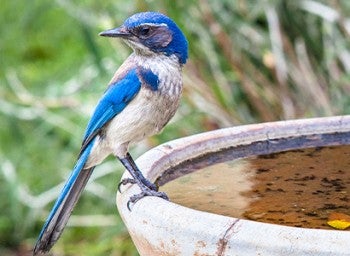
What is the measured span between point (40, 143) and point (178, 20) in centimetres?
186

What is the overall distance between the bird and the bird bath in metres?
0.23

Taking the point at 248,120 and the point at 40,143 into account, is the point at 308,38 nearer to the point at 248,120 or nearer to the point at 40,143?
the point at 248,120

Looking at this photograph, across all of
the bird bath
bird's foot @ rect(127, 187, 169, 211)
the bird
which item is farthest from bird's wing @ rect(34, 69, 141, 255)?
bird's foot @ rect(127, 187, 169, 211)

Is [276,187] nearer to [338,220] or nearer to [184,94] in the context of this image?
[338,220]

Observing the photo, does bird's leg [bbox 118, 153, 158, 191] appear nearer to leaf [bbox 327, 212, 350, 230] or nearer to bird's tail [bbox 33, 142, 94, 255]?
bird's tail [bbox 33, 142, 94, 255]

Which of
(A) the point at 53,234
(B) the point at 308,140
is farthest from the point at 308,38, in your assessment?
(A) the point at 53,234

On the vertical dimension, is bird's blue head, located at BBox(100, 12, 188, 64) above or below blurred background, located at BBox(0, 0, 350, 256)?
above

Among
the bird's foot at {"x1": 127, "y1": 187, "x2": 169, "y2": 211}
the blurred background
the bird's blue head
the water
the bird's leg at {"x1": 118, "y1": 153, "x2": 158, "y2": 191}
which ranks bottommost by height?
the blurred background

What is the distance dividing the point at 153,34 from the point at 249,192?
765 millimetres

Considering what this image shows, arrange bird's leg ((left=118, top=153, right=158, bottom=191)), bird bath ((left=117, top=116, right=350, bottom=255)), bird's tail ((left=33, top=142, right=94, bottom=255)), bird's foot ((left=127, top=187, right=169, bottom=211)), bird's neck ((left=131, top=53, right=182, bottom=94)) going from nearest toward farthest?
bird bath ((left=117, top=116, right=350, bottom=255)) → bird's foot ((left=127, top=187, right=169, bottom=211)) → bird's leg ((left=118, top=153, right=158, bottom=191)) → bird's tail ((left=33, top=142, right=94, bottom=255)) → bird's neck ((left=131, top=53, right=182, bottom=94))

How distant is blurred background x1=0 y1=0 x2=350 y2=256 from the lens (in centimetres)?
492

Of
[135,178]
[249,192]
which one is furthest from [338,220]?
[135,178]

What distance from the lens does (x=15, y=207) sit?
5750 mm

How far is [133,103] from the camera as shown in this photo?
3.24 m
